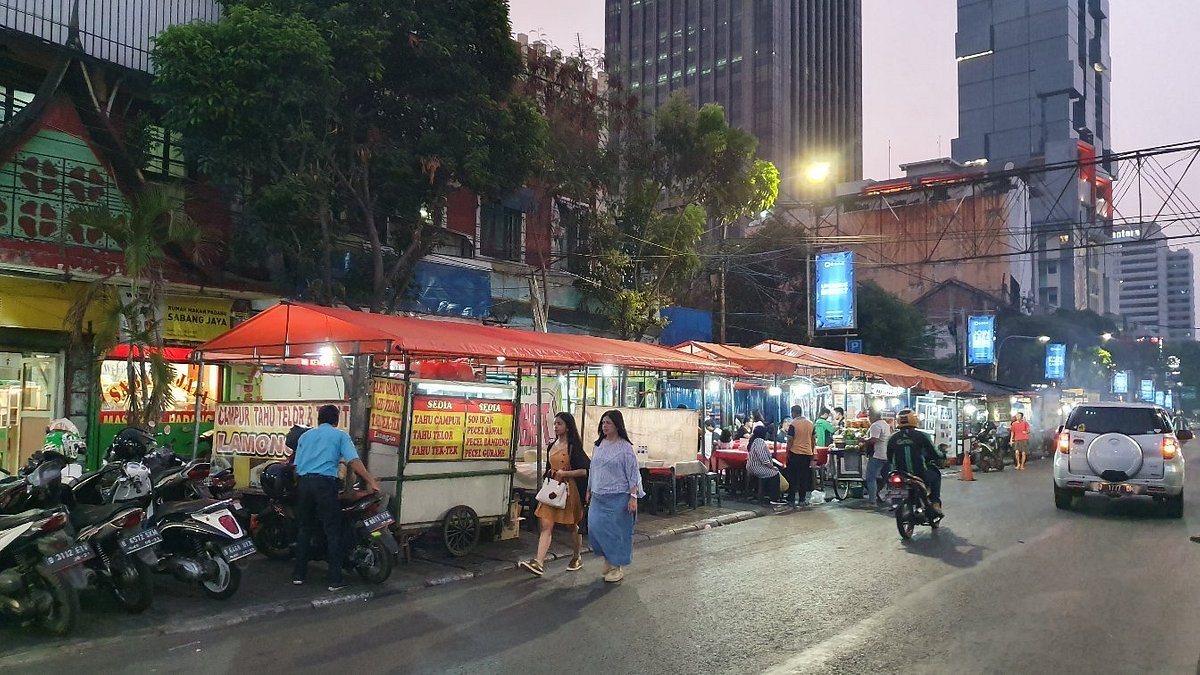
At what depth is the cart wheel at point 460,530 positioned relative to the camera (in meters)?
10.1

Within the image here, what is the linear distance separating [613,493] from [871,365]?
609 inches

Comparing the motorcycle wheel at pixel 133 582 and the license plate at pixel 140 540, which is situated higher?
the license plate at pixel 140 540

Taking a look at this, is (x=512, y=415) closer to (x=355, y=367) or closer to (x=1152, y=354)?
(x=355, y=367)

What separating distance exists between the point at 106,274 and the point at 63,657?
9131 mm

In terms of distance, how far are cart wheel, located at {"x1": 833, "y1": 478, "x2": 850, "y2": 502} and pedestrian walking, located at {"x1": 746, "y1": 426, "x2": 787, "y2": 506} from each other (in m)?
1.90

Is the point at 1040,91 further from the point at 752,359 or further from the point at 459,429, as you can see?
the point at 459,429

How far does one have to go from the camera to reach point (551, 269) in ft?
79.8

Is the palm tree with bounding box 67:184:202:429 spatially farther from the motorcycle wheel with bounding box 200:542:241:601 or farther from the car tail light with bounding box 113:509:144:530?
the car tail light with bounding box 113:509:144:530

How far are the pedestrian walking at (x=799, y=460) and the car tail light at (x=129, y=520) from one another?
11.2 meters

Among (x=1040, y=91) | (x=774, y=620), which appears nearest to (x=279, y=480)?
(x=774, y=620)

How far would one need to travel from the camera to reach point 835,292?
29.2 m

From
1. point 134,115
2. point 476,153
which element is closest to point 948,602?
point 476,153

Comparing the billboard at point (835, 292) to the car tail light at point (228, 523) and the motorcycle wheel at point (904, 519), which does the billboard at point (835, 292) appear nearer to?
the motorcycle wheel at point (904, 519)

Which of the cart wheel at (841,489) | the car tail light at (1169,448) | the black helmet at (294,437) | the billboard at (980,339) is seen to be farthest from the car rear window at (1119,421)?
the billboard at (980,339)
